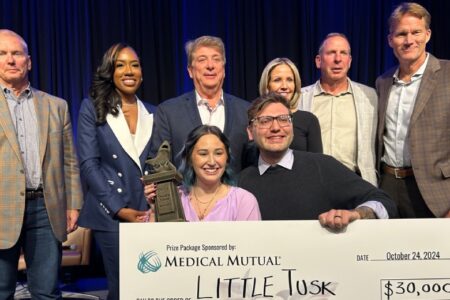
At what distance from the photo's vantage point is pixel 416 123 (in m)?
2.76

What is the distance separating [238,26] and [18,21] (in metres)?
1.94

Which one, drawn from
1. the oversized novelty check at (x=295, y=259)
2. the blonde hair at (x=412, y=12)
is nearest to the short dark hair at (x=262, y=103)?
the oversized novelty check at (x=295, y=259)

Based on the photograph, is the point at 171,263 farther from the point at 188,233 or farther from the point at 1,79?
the point at 1,79

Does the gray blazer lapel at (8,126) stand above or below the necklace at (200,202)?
above

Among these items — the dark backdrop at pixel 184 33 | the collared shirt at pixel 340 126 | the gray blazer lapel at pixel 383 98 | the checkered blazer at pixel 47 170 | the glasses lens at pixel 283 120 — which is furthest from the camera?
the dark backdrop at pixel 184 33

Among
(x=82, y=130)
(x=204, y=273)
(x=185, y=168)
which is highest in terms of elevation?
(x=82, y=130)

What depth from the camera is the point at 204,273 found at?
1.88 metres

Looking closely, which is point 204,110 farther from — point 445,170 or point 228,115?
point 445,170

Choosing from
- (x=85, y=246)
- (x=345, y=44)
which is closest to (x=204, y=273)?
(x=345, y=44)

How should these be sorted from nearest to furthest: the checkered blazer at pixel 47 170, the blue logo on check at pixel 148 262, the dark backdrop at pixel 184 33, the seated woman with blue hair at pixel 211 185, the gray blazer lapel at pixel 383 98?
the blue logo on check at pixel 148 262 → the seated woman with blue hair at pixel 211 185 → the checkered blazer at pixel 47 170 → the gray blazer lapel at pixel 383 98 → the dark backdrop at pixel 184 33

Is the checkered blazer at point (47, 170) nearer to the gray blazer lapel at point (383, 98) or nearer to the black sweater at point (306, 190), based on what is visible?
the black sweater at point (306, 190)

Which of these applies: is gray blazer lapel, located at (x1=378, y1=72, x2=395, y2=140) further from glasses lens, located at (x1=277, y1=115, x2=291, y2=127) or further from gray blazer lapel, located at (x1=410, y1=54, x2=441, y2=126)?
glasses lens, located at (x1=277, y1=115, x2=291, y2=127)

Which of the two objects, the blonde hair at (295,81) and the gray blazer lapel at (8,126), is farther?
the blonde hair at (295,81)

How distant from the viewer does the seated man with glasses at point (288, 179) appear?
2346 millimetres
